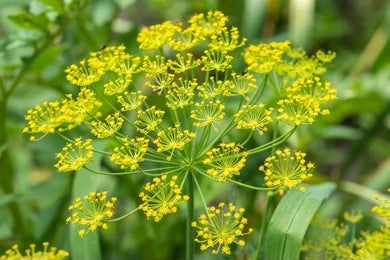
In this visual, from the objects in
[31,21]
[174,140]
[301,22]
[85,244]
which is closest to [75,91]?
[31,21]

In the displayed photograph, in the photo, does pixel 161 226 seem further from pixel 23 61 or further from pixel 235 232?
pixel 235 232

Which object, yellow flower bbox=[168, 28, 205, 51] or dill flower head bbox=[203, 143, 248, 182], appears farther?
yellow flower bbox=[168, 28, 205, 51]

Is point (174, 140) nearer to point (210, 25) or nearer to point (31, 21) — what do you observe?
point (210, 25)

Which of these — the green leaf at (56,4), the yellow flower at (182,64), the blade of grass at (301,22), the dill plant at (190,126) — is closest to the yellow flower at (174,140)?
the dill plant at (190,126)

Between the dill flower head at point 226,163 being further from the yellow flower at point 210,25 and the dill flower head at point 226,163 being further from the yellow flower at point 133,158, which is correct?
the yellow flower at point 210,25

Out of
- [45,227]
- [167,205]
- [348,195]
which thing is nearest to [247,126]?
[167,205]

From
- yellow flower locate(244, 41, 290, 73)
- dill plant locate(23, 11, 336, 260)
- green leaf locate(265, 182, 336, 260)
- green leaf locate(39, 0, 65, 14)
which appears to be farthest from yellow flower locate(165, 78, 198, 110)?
green leaf locate(39, 0, 65, 14)

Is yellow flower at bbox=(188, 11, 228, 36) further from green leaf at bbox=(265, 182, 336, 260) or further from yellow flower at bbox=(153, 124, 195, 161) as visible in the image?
green leaf at bbox=(265, 182, 336, 260)

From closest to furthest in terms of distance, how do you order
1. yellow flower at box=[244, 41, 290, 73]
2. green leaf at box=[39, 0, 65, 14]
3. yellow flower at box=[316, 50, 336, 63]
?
yellow flower at box=[244, 41, 290, 73]
yellow flower at box=[316, 50, 336, 63]
green leaf at box=[39, 0, 65, 14]
